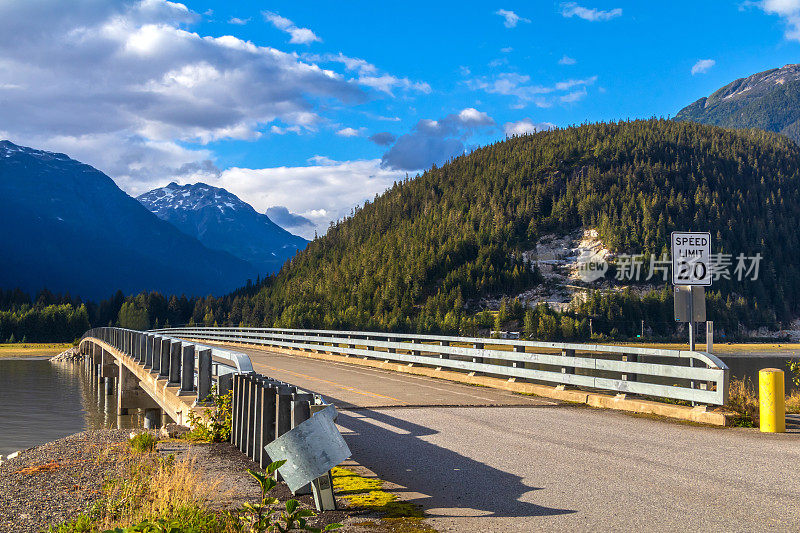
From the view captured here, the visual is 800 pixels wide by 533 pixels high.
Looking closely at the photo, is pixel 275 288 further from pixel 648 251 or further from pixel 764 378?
pixel 764 378

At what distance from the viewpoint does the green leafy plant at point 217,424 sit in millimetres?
9781

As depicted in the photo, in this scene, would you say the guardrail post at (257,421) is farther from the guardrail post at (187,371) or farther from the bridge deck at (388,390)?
the guardrail post at (187,371)

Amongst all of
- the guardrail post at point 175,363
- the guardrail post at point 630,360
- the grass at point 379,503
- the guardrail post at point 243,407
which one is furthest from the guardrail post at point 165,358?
the guardrail post at point 630,360

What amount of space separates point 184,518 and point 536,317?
15175 centimetres

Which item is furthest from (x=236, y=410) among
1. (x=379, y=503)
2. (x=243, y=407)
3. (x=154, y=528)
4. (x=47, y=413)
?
(x=47, y=413)

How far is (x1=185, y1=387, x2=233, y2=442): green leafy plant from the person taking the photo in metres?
9.78

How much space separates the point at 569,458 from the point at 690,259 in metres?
7.00

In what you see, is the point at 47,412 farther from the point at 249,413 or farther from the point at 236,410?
the point at 249,413

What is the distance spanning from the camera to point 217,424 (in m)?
9.87

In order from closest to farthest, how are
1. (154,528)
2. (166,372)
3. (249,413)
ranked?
(154,528)
(249,413)
(166,372)

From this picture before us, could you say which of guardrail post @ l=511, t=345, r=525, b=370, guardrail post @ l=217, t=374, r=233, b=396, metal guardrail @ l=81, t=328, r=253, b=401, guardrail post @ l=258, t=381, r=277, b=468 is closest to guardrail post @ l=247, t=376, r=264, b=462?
guardrail post @ l=258, t=381, r=277, b=468

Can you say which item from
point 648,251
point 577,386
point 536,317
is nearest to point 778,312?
point 648,251

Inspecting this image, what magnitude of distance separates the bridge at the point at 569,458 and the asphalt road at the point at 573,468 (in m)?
0.02

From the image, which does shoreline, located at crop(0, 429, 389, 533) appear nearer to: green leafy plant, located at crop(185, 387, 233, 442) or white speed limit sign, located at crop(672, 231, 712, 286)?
green leafy plant, located at crop(185, 387, 233, 442)
